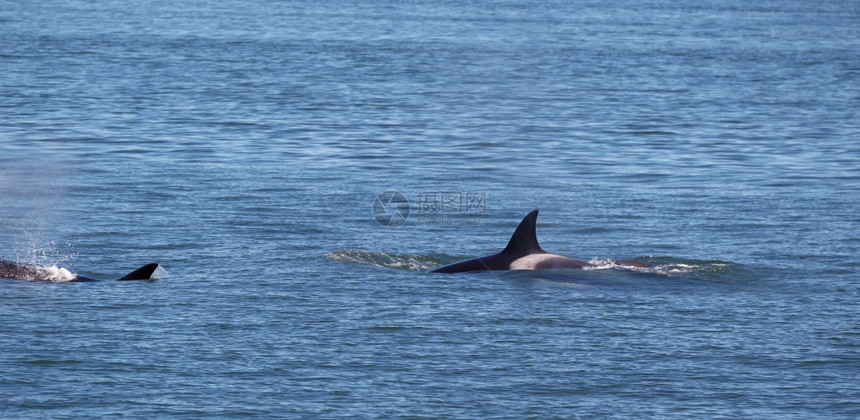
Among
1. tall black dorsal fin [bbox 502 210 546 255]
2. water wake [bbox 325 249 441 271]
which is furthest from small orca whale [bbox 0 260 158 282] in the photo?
tall black dorsal fin [bbox 502 210 546 255]

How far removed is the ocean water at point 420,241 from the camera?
12805 mm

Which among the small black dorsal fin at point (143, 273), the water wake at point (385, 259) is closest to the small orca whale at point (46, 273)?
the small black dorsal fin at point (143, 273)

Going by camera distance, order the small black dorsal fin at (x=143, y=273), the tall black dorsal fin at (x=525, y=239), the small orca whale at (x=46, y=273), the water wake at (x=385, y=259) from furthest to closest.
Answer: the water wake at (x=385, y=259)
the tall black dorsal fin at (x=525, y=239)
the small orca whale at (x=46, y=273)
the small black dorsal fin at (x=143, y=273)

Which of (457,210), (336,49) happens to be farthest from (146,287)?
(336,49)

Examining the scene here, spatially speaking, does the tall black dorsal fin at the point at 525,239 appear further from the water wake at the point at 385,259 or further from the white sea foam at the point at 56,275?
the white sea foam at the point at 56,275

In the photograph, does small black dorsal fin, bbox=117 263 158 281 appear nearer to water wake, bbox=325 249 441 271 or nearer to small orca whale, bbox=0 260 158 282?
small orca whale, bbox=0 260 158 282

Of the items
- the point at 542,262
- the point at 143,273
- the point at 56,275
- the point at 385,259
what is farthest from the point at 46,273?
the point at 542,262

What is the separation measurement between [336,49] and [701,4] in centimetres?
6436

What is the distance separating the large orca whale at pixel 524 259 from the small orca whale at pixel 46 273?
4.17 m

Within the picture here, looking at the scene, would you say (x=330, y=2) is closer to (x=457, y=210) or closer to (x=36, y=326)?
(x=457, y=210)

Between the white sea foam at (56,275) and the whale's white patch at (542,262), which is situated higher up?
the white sea foam at (56,275)

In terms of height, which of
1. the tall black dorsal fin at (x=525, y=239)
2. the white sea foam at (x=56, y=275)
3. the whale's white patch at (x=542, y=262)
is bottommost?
the whale's white patch at (x=542, y=262)

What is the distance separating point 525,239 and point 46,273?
21.5ft

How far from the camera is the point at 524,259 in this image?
1794cm
